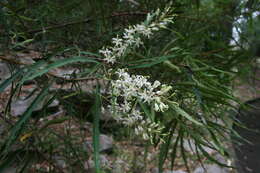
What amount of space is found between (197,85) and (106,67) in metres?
0.34

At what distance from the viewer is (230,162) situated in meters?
3.30

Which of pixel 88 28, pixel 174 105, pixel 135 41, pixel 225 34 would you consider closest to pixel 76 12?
pixel 88 28

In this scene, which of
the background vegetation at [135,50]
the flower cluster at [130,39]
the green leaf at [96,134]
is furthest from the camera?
the background vegetation at [135,50]

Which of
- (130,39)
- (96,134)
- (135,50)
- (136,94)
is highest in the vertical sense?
(135,50)

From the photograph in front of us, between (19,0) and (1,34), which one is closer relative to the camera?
(1,34)

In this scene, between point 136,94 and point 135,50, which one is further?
point 135,50

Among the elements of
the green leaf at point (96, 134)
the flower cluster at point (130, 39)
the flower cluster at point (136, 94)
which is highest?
the flower cluster at point (130, 39)

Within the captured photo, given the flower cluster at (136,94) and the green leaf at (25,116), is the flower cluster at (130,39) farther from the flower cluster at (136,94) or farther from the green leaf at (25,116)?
the green leaf at (25,116)

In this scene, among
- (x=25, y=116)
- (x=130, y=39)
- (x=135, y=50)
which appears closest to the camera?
(x=25, y=116)

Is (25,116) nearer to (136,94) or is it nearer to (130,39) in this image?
(136,94)

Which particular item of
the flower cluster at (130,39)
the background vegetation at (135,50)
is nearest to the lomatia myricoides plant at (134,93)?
the flower cluster at (130,39)

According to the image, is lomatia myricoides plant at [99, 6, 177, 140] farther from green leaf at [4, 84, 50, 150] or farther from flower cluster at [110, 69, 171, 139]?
green leaf at [4, 84, 50, 150]

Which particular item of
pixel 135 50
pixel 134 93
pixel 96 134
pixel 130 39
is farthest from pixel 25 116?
pixel 135 50

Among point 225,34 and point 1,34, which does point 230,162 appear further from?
point 1,34
